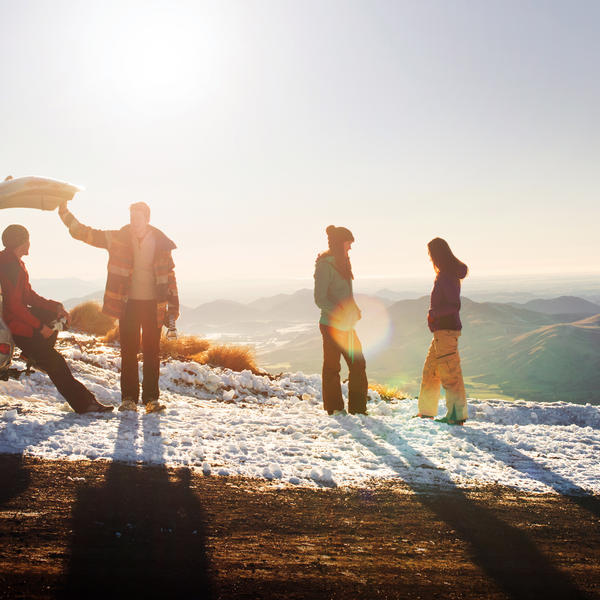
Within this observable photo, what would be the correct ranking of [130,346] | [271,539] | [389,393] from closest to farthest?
[271,539]
[130,346]
[389,393]

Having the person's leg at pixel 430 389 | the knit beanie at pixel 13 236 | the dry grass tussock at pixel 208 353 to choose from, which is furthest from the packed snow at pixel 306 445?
the dry grass tussock at pixel 208 353

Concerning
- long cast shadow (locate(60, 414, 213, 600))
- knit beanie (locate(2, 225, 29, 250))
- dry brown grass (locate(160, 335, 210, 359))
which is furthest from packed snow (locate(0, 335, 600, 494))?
dry brown grass (locate(160, 335, 210, 359))

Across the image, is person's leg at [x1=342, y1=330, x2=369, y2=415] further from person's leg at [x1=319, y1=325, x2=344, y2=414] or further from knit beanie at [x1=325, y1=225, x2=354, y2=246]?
knit beanie at [x1=325, y1=225, x2=354, y2=246]

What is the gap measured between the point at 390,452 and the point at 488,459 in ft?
3.47

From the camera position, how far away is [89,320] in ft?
63.7

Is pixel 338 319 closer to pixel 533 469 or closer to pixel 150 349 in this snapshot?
pixel 150 349

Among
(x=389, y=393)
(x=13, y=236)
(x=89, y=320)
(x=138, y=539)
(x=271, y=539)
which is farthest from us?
(x=89, y=320)

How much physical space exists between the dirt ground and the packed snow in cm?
27

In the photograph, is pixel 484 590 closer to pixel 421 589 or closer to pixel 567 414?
pixel 421 589

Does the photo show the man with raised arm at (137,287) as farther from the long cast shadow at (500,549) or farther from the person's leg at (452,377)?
the person's leg at (452,377)

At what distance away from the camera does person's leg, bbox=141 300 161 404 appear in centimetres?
599

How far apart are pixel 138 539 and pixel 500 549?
2.24m

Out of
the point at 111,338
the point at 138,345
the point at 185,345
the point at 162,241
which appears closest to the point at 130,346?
the point at 138,345

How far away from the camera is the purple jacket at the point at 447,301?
6750 millimetres
